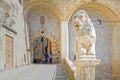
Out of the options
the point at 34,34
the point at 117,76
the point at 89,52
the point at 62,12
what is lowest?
the point at 117,76

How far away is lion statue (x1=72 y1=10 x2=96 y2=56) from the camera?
701cm

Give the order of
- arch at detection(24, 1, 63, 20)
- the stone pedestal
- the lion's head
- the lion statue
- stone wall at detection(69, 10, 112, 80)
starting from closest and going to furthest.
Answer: the stone pedestal → the lion statue → the lion's head → arch at detection(24, 1, 63, 20) → stone wall at detection(69, 10, 112, 80)

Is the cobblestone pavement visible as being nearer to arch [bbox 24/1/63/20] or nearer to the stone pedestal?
the stone pedestal

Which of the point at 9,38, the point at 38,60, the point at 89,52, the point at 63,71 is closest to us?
the point at 89,52

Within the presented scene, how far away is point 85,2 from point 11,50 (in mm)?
7540

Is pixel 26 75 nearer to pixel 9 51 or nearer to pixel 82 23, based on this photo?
pixel 82 23

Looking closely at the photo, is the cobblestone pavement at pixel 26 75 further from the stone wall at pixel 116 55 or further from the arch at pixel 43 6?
the stone wall at pixel 116 55

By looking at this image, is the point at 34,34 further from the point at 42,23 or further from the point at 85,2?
A: the point at 85,2

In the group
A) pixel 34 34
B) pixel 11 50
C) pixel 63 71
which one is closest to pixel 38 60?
pixel 34 34

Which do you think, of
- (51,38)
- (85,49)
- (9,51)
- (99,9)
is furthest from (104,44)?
(85,49)

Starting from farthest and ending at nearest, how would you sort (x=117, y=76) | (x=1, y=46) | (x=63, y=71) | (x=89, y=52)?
1. (x=117, y=76)
2. (x=63, y=71)
3. (x=1, y=46)
4. (x=89, y=52)

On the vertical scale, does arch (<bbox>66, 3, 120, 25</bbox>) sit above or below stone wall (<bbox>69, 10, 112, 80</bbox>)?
above

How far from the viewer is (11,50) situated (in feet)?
34.6

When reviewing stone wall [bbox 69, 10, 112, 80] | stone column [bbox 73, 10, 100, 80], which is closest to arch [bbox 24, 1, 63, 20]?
stone wall [bbox 69, 10, 112, 80]
